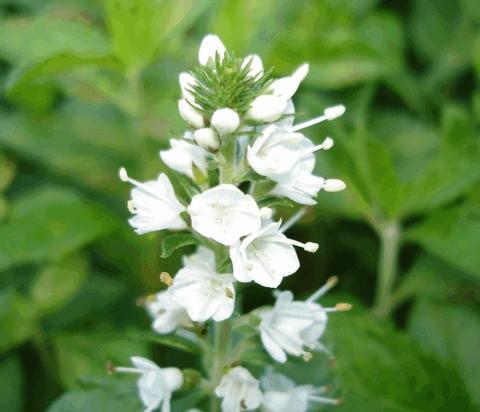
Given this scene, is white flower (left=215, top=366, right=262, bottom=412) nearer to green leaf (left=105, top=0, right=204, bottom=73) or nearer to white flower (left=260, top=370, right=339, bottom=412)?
white flower (left=260, top=370, right=339, bottom=412)

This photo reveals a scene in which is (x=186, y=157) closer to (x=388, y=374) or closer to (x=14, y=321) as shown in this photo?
(x=388, y=374)

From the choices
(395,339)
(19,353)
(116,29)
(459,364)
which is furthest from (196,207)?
(19,353)

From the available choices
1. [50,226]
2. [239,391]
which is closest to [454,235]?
[239,391]

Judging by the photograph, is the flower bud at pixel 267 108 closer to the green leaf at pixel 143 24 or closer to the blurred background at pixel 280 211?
the blurred background at pixel 280 211

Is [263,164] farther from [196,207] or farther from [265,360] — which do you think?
[265,360]

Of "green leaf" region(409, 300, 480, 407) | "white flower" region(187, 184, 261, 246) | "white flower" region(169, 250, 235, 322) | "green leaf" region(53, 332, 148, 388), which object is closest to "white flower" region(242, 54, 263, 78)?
"white flower" region(187, 184, 261, 246)
